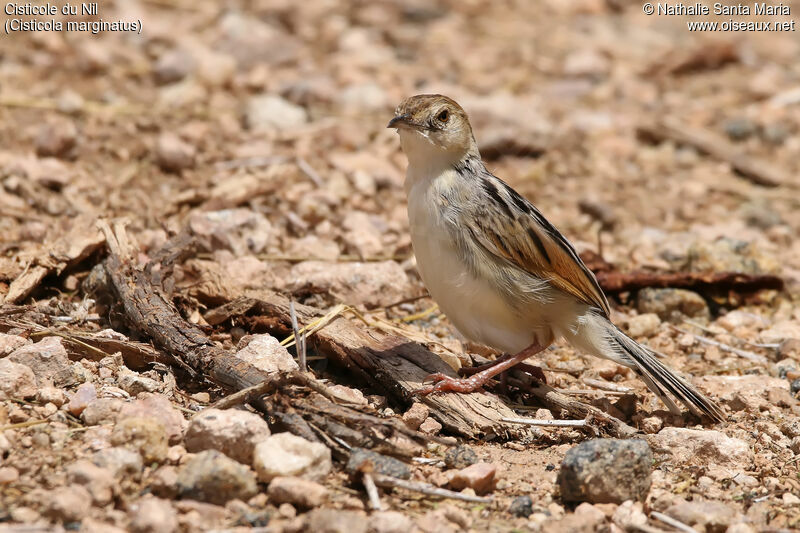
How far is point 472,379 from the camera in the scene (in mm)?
5500

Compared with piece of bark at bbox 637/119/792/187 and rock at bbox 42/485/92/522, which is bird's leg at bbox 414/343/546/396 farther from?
piece of bark at bbox 637/119/792/187

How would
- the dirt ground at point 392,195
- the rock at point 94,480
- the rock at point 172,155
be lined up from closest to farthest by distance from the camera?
the rock at point 94,480
the dirt ground at point 392,195
the rock at point 172,155

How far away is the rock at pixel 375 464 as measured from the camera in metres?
4.32

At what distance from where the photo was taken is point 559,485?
451cm

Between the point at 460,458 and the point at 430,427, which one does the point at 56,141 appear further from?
the point at 460,458

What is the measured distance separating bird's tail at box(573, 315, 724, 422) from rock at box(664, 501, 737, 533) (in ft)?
3.63

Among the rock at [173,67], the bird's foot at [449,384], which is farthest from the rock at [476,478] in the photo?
the rock at [173,67]

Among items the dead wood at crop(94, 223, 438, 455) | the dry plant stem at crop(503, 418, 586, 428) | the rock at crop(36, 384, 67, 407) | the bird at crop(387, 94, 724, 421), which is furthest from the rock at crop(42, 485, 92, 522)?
the dry plant stem at crop(503, 418, 586, 428)

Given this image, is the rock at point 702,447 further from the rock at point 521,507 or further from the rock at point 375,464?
the rock at point 375,464

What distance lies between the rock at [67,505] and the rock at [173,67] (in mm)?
7056

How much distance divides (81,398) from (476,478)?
2.07m

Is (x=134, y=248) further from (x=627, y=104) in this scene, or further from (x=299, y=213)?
(x=627, y=104)

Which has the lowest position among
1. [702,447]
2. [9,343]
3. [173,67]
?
[702,447]

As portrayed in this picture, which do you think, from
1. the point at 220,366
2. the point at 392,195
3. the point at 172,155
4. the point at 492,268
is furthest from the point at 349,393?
the point at 172,155
